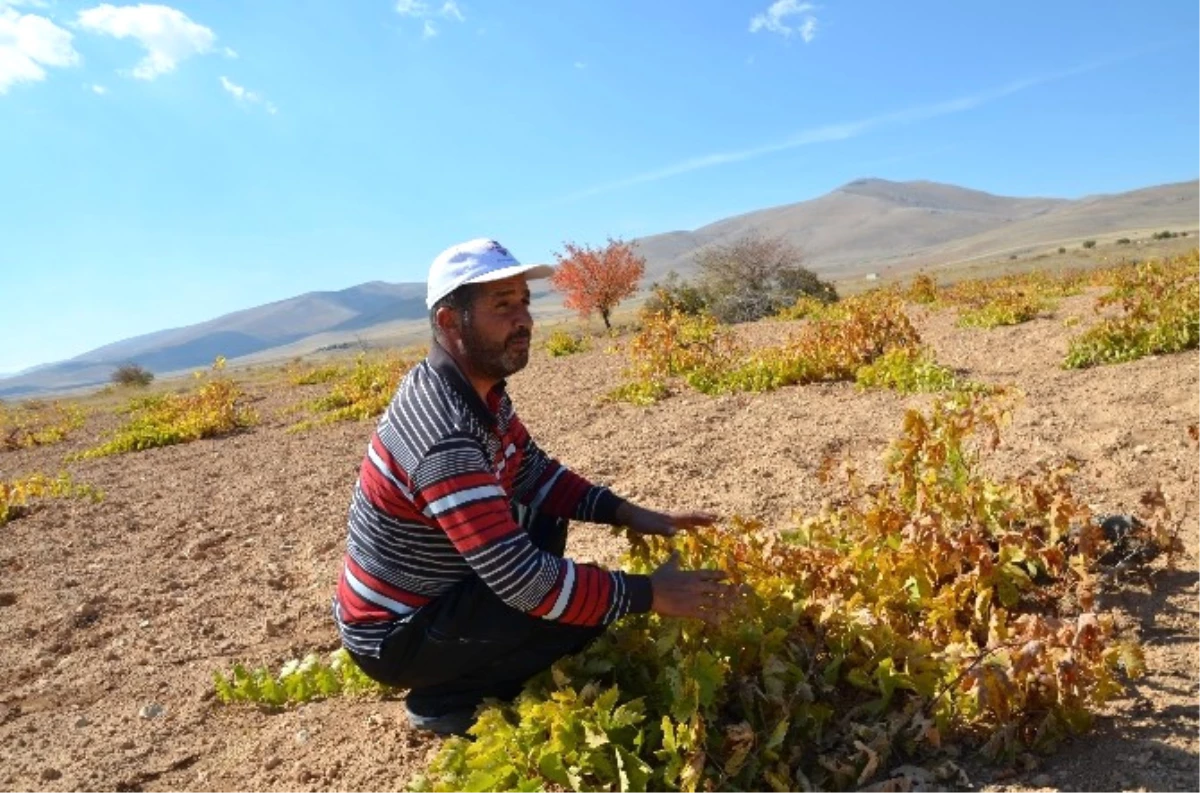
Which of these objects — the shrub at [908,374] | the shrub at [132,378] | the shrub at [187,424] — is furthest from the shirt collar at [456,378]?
the shrub at [132,378]

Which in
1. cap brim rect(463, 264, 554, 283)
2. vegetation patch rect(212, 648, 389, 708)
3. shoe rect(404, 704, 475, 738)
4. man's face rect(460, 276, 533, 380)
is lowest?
vegetation patch rect(212, 648, 389, 708)

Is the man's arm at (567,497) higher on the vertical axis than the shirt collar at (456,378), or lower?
lower

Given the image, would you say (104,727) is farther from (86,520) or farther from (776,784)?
(86,520)

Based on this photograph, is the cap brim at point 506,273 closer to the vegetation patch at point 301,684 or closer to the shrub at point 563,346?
the vegetation patch at point 301,684

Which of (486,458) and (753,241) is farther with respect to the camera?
(753,241)

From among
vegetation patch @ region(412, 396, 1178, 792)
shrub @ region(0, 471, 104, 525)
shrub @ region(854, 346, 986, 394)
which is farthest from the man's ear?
shrub @ region(0, 471, 104, 525)

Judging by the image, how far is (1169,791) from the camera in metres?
2.08

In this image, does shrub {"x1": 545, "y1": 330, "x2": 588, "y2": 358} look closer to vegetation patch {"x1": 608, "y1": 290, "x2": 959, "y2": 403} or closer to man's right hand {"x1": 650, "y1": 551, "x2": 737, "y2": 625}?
vegetation patch {"x1": 608, "y1": 290, "x2": 959, "y2": 403}

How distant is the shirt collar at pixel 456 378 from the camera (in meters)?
2.52

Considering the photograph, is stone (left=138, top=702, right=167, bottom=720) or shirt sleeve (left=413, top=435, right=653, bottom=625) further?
stone (left=138, top=702, right=167, bottom=720)

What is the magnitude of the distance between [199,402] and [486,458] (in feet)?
38.8

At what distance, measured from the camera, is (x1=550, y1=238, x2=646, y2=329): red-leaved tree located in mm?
22795

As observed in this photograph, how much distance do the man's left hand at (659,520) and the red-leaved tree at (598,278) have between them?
19531mm

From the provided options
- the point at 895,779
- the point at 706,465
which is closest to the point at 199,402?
the point at 706,465
